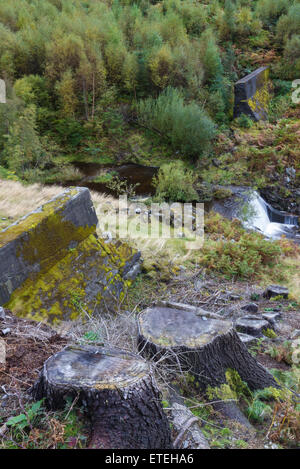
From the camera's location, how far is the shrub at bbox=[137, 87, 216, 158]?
12.7 meters

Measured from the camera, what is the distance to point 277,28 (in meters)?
18.7

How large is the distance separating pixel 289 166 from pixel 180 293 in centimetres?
1025

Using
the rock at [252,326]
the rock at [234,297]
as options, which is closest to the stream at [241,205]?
the rock at [234,297]

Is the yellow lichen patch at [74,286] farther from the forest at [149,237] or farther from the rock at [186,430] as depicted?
the rock at [186,430]

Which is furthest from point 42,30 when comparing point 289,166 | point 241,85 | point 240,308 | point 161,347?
point 161,347

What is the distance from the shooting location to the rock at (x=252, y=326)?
3.59m

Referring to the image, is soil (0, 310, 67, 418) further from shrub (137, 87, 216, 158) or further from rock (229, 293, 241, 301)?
shrub (137, 87, 216, 158)

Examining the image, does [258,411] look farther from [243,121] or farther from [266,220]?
[243,121]

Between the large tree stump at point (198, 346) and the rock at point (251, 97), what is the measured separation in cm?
1554

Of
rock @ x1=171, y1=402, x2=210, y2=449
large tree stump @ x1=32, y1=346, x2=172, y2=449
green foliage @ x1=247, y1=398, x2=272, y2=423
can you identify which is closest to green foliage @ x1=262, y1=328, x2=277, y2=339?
green foliage @ x1=247, y1=398, x2=272, y2=423

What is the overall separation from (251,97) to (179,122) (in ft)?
18.0

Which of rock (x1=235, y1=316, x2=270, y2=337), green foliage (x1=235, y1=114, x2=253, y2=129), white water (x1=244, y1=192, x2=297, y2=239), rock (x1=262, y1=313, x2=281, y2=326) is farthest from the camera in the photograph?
green foliage (x1=235, y1=114, x2=253, y2=129)

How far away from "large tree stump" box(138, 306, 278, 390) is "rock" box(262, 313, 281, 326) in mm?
1775

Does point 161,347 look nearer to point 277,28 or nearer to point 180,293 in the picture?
point 180,293
